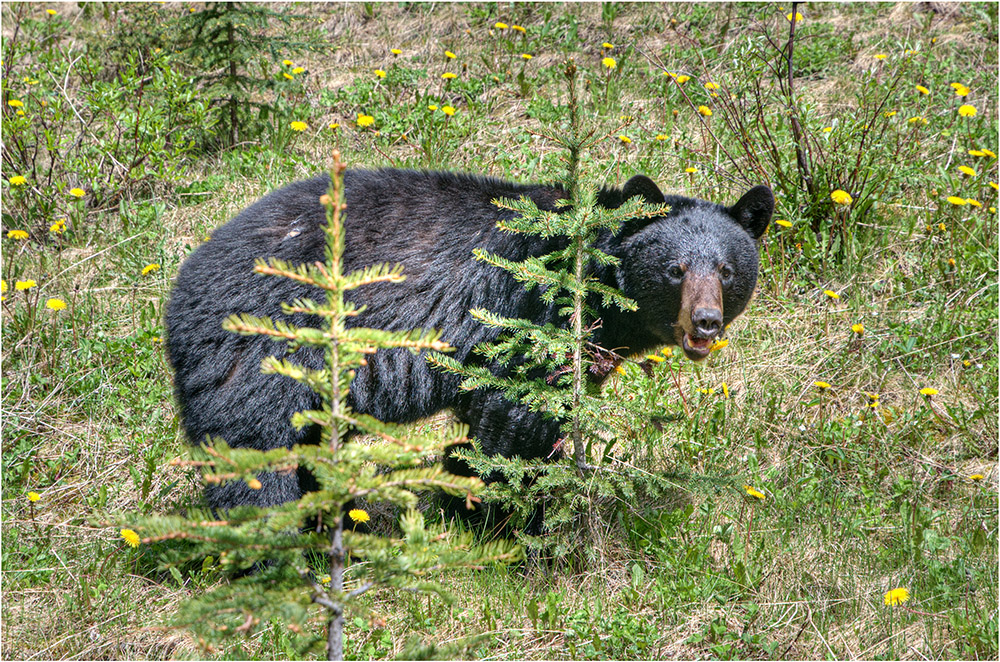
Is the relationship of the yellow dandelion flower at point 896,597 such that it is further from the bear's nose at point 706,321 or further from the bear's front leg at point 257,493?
the bear's front leg at point 257,493

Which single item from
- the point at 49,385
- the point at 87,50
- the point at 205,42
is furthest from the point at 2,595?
the point at 87,50

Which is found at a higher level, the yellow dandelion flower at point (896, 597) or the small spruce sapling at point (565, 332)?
the small spruce sapling at point (565, 332)

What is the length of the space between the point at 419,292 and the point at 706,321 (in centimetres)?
121

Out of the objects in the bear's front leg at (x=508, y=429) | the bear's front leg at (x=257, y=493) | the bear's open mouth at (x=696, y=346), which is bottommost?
the bear's front leg at (x=257, y=493)

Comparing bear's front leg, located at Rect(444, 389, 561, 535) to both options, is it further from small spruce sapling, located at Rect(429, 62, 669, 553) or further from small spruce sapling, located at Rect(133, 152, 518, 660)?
small spruce sapling, located at Rect(133, 152, 518, 660)

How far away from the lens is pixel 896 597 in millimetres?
3047

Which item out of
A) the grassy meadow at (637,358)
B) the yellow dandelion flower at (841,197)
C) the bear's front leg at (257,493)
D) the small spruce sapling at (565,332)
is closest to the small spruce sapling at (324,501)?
the grassy meadow at (637,358)

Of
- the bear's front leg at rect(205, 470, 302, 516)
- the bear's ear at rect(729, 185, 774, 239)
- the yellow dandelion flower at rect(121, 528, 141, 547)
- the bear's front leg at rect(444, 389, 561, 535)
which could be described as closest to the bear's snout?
the bear's ear at rect(729, 185, 774, 239)

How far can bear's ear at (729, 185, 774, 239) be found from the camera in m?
3.84

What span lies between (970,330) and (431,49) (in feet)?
16.6

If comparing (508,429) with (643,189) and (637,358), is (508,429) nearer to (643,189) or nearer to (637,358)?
(637,358)

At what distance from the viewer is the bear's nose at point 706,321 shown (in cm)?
339

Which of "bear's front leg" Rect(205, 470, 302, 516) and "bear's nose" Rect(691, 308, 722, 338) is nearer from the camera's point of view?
"bear's nose" Rect(691, 308, 722, 338)

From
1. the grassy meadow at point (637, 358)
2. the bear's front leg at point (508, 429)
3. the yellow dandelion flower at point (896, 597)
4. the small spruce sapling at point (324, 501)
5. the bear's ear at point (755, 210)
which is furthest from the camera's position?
the bear's ear at point (755, 210)
